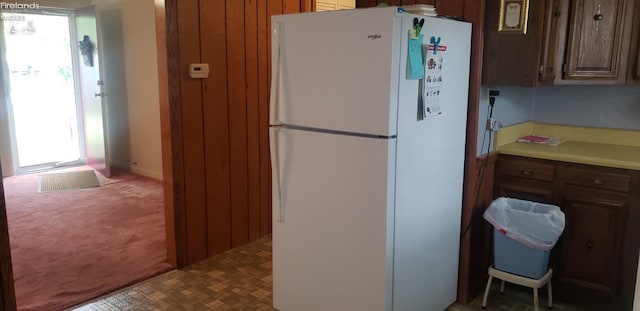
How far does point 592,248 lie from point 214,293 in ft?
7.03

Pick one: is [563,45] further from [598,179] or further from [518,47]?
[598,179]

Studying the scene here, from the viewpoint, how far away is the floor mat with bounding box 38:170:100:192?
5085mm

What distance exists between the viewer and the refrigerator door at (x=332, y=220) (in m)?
2.05

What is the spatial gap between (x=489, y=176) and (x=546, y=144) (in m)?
0.49

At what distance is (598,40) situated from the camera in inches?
104

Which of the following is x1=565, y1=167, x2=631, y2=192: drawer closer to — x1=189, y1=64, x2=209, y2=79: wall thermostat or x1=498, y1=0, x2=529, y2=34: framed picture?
x1=498, y1=0, x2=529, y2=34: framed picture

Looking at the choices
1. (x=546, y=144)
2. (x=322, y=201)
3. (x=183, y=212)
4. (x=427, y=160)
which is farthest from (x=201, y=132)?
(x=546, y=144)

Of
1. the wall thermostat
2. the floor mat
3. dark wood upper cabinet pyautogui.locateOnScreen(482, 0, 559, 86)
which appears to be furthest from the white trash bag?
the floor mat

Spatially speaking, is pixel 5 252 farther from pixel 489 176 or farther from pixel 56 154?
pixel 56 154

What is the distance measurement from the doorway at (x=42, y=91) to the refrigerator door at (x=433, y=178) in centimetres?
512

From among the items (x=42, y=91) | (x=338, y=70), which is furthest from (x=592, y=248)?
(x=42, y=91)

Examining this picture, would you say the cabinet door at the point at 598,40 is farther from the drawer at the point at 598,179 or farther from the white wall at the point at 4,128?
the white wall at the point at 4,128

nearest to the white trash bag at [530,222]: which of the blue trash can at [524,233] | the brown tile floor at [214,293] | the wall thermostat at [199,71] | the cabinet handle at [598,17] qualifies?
the blue trash can at [524,233]

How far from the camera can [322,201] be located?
7.32 ft
